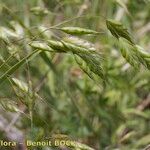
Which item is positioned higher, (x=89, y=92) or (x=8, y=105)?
(x=89, y=92)

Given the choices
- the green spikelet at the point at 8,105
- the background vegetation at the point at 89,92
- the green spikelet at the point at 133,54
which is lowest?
the green spikelet at the point at 8,105

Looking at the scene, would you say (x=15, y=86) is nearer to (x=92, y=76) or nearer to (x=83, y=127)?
(x=92, y=76)

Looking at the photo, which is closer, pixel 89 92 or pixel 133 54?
pixel 133 54

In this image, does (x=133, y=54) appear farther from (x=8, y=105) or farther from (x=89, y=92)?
(x=89, y=92)

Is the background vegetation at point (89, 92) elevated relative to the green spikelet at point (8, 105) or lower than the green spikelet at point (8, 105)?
elevated

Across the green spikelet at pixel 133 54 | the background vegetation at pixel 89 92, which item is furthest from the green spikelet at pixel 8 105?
the background vegetation at pixel 89 92

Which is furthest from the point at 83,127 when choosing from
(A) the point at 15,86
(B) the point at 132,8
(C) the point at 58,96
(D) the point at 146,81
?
(A) the point at 15,86

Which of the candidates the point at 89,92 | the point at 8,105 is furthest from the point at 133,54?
the point at 89,92

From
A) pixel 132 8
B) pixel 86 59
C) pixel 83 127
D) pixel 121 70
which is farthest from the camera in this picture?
pixel 132 8

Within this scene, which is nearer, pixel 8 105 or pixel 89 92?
pixel 8 105

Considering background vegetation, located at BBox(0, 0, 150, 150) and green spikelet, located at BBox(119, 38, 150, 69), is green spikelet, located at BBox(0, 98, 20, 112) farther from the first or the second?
background vegetation, located at BBox(0, 0, 150, 150)

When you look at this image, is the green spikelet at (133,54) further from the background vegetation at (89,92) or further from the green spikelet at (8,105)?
the background vegetation at (89,92)
